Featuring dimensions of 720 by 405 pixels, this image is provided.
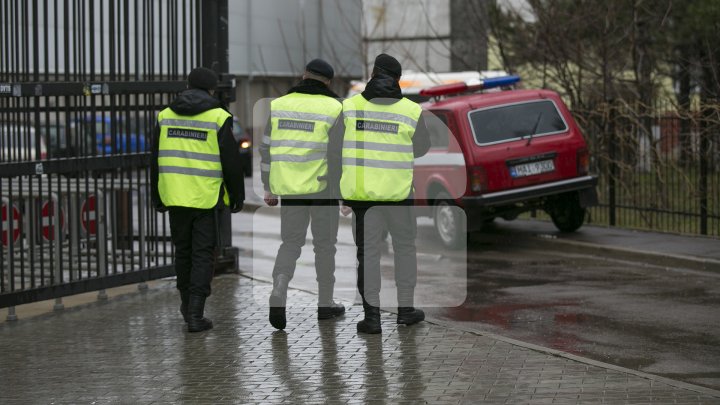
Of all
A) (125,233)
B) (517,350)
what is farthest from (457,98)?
(517,350)

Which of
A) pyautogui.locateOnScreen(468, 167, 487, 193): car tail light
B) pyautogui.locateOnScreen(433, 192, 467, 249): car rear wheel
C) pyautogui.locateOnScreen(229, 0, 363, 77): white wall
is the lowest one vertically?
pyautogui.locateOnScreen(433, 192, 467, 249): car rear wheel

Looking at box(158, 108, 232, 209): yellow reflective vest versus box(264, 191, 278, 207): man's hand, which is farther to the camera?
box(264, 191, 278, 207): man's hand

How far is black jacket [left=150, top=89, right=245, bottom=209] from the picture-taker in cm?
932

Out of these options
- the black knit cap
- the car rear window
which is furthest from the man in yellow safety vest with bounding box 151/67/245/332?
the car rear window

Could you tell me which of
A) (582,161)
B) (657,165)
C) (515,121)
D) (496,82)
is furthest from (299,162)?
(657,165)

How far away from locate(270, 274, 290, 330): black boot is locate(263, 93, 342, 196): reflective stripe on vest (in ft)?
2.09

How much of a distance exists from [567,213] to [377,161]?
7.75 meters

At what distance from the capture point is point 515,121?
51.2 ft

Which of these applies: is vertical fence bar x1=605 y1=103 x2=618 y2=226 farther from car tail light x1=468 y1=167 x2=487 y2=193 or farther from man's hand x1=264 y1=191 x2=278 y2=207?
man's hand x1=264 y1=191 x2=278 y2=207

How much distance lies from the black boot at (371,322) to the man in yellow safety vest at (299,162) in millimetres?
583

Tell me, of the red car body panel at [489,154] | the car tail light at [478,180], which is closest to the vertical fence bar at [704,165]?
the red car body panel at [489,154]

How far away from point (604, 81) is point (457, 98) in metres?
4.34

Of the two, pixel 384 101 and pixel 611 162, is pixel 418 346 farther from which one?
pixel 611 162

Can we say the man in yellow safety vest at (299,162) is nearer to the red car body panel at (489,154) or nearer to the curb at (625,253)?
the curb at (625,253)
